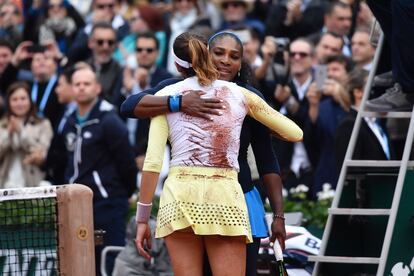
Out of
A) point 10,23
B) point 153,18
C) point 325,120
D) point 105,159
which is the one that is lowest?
point 105,159

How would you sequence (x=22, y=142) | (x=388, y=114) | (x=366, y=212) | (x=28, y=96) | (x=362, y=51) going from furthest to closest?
(x=28, y=96) < (x=22, y=142) < (x=362, y=51) < (x=388, y=114) < (x=366, y=212)

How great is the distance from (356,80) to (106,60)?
16.5 ft

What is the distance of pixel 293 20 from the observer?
17.7 m

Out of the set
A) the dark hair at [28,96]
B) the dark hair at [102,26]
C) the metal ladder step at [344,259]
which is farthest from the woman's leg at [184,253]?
the dark hair at [102,26]

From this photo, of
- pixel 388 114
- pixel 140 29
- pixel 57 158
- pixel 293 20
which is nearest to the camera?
pixel 388 114

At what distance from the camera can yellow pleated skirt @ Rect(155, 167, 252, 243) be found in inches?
312

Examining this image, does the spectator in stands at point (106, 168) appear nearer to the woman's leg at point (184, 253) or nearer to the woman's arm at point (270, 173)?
the woman's arm at point (270, 173)

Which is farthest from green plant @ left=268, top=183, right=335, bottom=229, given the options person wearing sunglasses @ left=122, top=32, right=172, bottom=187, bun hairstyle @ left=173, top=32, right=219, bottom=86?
bun hairstyle @ left=173, top=32, right=219, bottom=86

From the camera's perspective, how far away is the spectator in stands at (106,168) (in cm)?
1343

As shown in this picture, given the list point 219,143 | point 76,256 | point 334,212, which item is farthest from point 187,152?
point 334,212

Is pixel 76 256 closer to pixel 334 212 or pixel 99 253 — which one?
pixel 334 212

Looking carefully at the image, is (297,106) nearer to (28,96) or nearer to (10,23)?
(28,96)

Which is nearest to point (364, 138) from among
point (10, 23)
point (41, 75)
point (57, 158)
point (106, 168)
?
point (106, 168)

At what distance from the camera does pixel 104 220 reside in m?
13.4
